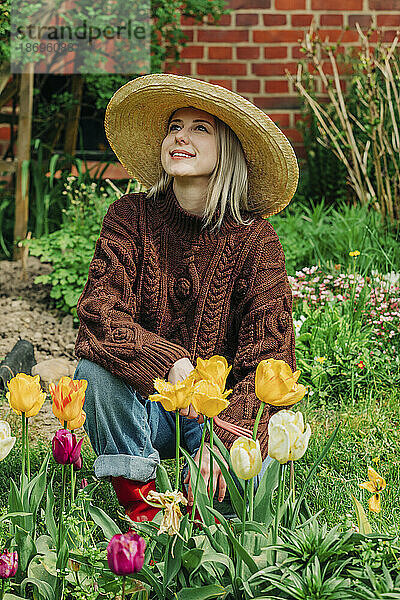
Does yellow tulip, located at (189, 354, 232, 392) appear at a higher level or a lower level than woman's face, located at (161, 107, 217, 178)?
lower

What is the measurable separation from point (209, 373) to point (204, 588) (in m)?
0.41

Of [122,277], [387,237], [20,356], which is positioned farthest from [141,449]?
[387,237]

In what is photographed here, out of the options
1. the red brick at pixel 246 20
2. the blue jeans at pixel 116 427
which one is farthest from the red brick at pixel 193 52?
the blue jeans at pixel 116 427

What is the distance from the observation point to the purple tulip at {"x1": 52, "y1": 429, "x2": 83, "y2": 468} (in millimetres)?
1484

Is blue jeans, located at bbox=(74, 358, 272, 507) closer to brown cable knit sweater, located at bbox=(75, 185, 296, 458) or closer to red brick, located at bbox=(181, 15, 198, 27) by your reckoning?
brown cable knit sweater, located at bbox=(75, 185, 296, 458)

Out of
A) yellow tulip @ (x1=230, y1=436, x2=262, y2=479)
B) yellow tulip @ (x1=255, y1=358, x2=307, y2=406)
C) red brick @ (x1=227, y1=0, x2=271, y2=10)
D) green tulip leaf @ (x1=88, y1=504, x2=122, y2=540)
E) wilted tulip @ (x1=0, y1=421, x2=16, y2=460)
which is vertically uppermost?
red brick @ (x1=227, y1=0, x2=271, y2=10)

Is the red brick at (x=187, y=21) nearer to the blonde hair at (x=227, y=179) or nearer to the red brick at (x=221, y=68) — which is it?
the red brick at (x=221, y=68)

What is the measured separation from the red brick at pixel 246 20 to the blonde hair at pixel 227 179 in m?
3.30

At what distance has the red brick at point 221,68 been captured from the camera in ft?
17.8

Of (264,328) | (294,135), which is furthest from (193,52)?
(264,328)

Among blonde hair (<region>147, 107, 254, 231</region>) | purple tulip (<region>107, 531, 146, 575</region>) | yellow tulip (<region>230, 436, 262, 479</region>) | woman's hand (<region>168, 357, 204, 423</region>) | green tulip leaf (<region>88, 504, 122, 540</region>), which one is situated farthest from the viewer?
blonde hair (<region>147, 107, 254, 231</region>)

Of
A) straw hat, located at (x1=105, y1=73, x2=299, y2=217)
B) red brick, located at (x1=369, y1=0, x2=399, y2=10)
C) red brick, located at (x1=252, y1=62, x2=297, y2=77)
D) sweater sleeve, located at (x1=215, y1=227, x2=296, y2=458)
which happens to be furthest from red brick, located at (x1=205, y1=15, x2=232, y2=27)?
sweater sleeve, located at (x1=215, y1=227, x2=296, y2=458)

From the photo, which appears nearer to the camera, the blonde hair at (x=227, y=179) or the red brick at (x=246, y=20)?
the blonde hair at (x=227, y=179)

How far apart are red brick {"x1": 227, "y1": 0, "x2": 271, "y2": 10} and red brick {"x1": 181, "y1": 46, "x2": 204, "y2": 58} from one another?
13.6 inches
